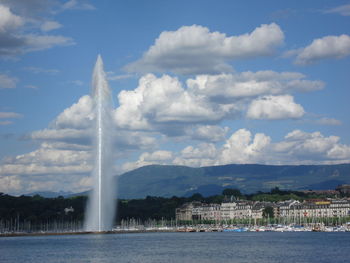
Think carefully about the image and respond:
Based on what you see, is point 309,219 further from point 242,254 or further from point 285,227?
point 242,254

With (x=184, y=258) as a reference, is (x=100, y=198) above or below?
above

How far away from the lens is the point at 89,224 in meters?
112

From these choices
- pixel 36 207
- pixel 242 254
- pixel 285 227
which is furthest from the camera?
pixel 36 207

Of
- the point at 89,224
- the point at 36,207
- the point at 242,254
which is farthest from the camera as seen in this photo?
the point at 36,207

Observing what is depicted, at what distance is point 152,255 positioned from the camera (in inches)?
3061

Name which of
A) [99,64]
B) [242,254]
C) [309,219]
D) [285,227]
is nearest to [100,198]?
[99,64]

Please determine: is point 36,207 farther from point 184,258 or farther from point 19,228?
point 184,258

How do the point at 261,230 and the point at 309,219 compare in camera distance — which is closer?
the point at 261,230

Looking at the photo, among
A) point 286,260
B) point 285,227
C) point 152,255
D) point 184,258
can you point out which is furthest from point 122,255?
point 285,227

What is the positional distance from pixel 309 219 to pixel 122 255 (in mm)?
123059

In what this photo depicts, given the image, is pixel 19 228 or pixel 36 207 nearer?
pixel 19 228

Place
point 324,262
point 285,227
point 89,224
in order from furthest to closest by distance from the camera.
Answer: point 285,227
point 89,224
point 324,262

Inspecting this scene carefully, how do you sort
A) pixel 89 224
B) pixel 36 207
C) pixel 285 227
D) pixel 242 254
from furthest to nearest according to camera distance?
pixel 36 207, pixel 285 227, pixel 89 224, pixel 242 254

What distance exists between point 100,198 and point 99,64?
20.4 meters
